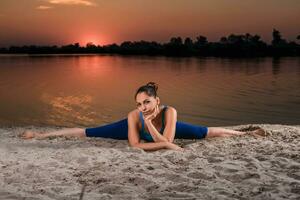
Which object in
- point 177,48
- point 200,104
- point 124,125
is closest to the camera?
point 124,125

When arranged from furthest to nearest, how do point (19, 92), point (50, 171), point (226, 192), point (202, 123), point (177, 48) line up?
point (177, 48) → point (19, 92) → point (202, 123) → point (50, 171) → point (226, 192)

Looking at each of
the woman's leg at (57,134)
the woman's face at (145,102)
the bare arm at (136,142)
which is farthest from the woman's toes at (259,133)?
the woman's leg at (57,134)

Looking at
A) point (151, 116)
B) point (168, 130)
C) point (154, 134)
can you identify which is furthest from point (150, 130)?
point (168, 130)

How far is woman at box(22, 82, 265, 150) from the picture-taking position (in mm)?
6664

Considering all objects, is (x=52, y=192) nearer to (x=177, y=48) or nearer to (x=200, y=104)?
(x=200, y=104)

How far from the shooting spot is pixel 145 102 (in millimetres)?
6609

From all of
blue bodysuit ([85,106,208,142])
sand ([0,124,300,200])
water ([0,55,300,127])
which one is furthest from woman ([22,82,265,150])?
water ([0,55,300,127])

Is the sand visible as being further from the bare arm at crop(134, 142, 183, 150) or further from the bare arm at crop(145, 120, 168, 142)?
the bare arm at crop(145, 120, 168, 142)

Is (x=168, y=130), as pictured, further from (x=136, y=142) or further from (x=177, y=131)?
(x=177, y=131)

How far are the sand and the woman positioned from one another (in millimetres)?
278

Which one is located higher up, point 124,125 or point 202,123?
point 124,125

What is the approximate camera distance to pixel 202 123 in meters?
13.0

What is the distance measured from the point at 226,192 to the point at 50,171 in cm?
235

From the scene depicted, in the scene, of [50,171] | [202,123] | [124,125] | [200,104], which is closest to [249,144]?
[124,125]
